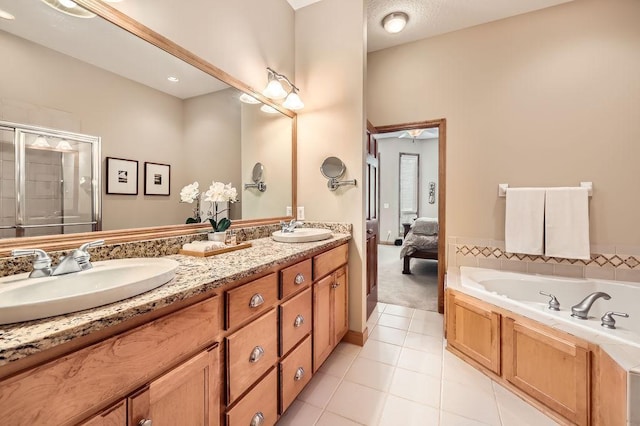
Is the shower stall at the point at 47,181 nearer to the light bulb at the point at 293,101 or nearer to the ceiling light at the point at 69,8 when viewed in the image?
the ceiling light at the point at 69,8

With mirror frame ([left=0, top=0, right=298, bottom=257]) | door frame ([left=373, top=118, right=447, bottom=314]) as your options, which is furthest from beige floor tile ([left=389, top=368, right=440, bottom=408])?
mirror frame ([left=0, top=0, right=298, bottom=257])

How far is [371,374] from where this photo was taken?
6.07 ft

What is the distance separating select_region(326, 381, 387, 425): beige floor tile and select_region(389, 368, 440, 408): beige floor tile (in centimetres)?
13

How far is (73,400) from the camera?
590mm

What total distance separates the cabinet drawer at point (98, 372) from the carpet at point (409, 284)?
109 inches

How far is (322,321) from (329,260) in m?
0.41

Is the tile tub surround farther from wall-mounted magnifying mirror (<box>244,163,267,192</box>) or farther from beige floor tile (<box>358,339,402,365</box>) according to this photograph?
beige floor tile (<box>358,339,402,365</box>)

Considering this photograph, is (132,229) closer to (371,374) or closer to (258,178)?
(258,178)

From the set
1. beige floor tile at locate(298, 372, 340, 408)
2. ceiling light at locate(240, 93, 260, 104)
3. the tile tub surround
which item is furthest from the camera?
ceiling light at locate(240, 93, 260, 104)

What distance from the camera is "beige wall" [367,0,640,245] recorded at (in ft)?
7.37

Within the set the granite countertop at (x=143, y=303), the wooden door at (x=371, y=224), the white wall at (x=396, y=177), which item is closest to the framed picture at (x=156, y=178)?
the granite countertop at (x=143, y=303)

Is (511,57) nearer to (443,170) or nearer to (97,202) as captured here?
(443,170)

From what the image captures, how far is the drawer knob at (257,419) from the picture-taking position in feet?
3.74

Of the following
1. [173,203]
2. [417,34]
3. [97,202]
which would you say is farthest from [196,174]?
[417,34]
